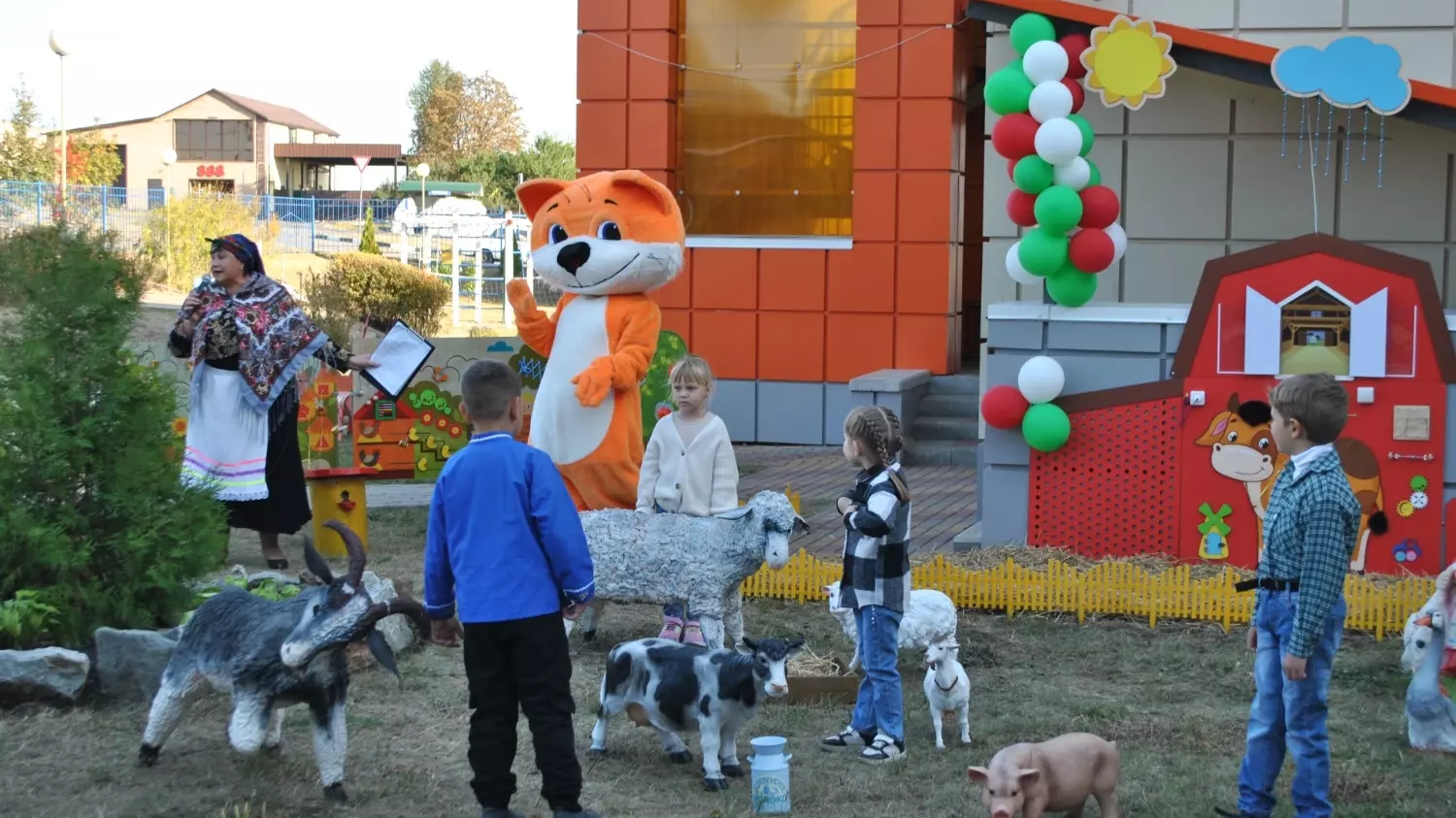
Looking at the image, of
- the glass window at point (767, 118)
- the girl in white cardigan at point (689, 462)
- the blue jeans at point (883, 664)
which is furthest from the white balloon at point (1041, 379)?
the glass window at point (767, 118)

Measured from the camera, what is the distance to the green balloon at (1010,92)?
313 inches

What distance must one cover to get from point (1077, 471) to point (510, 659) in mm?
4478

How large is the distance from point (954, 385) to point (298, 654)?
371 inches

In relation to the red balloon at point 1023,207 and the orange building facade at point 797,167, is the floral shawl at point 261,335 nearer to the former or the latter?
the red balloon at point 1023,207

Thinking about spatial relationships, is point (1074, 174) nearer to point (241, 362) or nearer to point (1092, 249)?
point (1092, 249)

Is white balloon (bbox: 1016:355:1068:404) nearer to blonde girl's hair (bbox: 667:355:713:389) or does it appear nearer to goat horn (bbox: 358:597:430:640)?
blonde girl's hair (bbox: 667:355:713:389)

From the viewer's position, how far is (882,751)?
5145mm

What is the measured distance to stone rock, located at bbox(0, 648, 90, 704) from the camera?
5371 millimetres

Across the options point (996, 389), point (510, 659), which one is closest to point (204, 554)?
point (510, 659)

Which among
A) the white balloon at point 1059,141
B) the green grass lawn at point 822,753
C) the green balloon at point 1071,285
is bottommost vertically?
the green grass lawn at point 822,753

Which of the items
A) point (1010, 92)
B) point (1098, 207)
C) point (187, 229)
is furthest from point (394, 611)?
point (187, 229)

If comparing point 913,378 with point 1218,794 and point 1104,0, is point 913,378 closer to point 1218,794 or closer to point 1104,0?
point 1104,0

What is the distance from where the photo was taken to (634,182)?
7668 millimetres

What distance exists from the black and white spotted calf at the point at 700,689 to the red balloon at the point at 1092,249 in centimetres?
364
